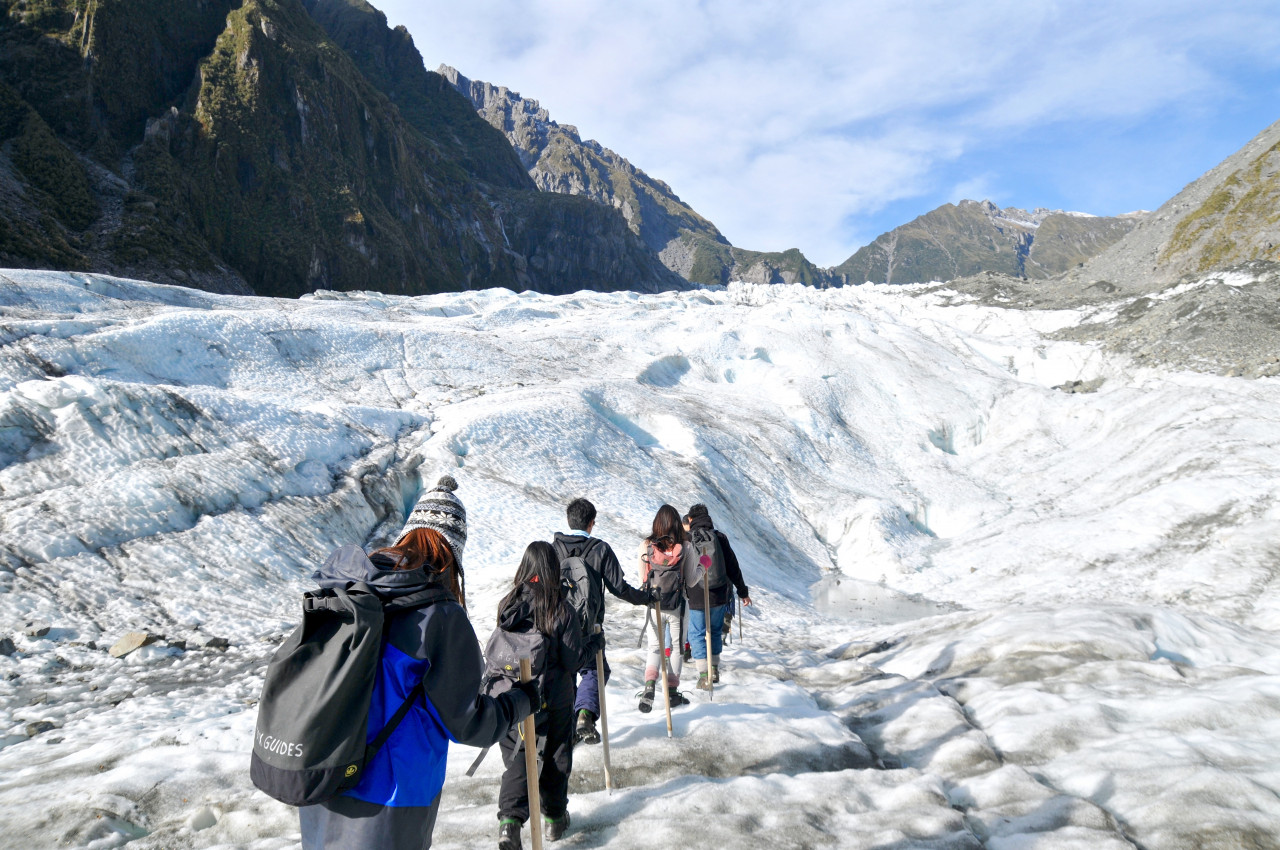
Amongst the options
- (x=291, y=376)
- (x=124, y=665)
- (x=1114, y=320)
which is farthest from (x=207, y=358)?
(x=1114, y=320)

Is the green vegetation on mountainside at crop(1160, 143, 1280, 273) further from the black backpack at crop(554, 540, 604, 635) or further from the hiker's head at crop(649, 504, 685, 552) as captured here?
the black backpack at crop(554, 540, 604, 635)

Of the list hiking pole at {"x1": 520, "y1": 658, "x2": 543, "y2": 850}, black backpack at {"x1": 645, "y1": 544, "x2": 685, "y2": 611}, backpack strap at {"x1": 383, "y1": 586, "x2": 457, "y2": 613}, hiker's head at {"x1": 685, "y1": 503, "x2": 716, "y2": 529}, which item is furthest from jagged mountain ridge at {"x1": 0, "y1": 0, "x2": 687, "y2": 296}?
backpack strap at {"x1": 383, "y1": 586, "x2": 457, "y2": 613}

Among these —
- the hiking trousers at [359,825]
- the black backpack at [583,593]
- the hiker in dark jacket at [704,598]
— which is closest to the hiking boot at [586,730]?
the black backpack at [583,593]

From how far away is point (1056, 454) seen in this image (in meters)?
30.0

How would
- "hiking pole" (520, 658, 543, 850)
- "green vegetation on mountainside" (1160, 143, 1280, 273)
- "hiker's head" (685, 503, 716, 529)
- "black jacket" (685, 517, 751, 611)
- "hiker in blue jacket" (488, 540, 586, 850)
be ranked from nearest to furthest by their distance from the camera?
"hiking pole" (520, 658, 543, 850) → "hiker in blue jacket" (488, 540, 586, 850) → "black jacket" (685, 517, 751, 611) → "hiker's head" (685, 503, 716, 529) → "green vegetation on mountainside" (1160, 143, 1280, 273)

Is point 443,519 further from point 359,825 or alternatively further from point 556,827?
point 556,827

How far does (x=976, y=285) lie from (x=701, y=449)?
76.8 metres

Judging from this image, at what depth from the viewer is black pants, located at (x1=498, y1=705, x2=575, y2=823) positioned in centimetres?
492

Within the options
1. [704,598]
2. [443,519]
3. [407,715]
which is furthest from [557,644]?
[704,598]

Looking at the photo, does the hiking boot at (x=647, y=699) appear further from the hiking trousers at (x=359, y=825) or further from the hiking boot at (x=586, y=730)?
the hiking trousers at (x=359, y=825)

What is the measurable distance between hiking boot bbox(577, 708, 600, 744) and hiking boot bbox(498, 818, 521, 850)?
6.04ft

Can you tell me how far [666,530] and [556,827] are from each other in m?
3.73

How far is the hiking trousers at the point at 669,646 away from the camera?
7828 mm

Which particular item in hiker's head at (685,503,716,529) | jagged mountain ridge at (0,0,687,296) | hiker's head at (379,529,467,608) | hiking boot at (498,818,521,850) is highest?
jagged mountain ridge at (0,0,687,296)
